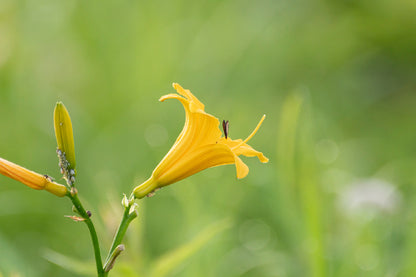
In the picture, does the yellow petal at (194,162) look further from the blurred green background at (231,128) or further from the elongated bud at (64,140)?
the blurred green background at (231,128)

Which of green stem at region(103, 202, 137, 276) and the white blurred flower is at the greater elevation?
the white blurred flower

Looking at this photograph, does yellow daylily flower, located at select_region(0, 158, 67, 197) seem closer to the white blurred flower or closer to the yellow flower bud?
the yellow flower bud

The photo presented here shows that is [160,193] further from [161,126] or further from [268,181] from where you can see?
[268,181]

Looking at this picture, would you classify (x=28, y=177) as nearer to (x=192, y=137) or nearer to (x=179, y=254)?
(x=192, y=137)

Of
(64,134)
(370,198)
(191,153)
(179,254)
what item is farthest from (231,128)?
(64,134)

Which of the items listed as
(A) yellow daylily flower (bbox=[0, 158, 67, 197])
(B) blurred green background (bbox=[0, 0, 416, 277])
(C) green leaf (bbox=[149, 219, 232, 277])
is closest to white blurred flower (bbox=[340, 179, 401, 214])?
(B) blurred green background (bbox=[0, 0, 416, 277])
